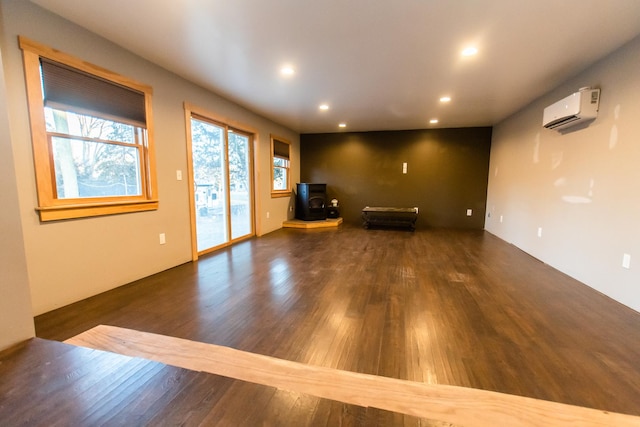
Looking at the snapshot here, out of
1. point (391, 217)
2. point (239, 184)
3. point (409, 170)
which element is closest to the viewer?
point (239, 184)

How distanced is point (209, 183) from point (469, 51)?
3.59 m

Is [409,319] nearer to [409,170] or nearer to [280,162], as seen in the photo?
[280,162]

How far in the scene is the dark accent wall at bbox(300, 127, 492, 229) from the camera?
6.27 metres

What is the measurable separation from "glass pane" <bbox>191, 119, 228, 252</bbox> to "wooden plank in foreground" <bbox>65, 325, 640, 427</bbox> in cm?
249

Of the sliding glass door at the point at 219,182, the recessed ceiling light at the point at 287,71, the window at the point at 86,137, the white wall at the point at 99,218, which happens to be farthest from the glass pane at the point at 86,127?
the recessed ceiling light at the point at 287,71

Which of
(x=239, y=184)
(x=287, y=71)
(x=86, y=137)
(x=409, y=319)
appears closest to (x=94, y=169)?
(x=86, y=137)

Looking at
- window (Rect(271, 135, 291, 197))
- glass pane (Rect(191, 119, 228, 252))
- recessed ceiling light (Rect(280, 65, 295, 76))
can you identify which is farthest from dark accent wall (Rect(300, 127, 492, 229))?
recessed ceiling light (Rect(280, 65, 295, 76))

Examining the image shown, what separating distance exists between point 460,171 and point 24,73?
23.0ft

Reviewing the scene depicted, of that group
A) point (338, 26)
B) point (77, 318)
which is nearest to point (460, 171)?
point (338, 26)

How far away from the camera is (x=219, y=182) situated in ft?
13.8

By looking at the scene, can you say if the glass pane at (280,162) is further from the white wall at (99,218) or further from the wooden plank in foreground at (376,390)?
the wooden plank in foreground at (376,390)

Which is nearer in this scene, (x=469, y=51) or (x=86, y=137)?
(x=86, y=137)

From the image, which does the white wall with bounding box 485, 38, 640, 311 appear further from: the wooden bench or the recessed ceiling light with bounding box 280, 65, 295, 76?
the recessed ceiling light with bounding box 280, 65, 295, 76

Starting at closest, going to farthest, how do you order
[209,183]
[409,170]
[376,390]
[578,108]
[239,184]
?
[376,390], [578,108], [209,183], [239,184], [409,170]
